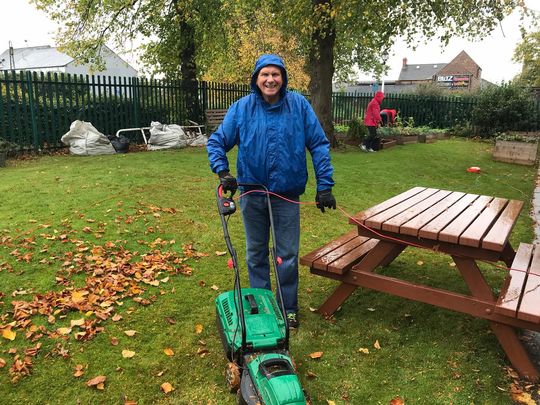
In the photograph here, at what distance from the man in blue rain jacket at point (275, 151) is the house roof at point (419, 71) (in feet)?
269

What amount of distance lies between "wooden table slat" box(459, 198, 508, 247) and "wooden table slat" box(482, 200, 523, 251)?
0.13ft

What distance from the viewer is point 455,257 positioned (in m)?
3.31

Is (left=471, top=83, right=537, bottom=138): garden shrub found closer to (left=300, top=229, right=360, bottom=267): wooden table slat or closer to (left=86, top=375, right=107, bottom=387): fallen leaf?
(left=300, top=229, right=360, bottom=267): wooden table slat

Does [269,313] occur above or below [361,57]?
below

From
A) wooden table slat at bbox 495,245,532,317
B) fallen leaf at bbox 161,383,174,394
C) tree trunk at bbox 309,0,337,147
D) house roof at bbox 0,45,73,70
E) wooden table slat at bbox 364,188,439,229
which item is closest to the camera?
wooden table slat at bbox 495,245,532,317

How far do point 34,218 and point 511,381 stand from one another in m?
5.79

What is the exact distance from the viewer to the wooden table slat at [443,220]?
3.22 metres

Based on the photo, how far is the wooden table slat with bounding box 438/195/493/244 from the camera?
3143 millimetres

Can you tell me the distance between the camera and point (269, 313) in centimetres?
287

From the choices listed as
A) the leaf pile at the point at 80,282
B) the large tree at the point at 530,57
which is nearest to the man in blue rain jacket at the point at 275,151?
the leaf pile at the point at 80,282

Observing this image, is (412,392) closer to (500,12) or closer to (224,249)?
(224,249)

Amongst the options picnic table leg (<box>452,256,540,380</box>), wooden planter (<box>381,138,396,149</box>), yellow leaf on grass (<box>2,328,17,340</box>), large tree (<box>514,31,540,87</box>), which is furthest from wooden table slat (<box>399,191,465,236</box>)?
large tree (<box>514,31,540,87</box>)

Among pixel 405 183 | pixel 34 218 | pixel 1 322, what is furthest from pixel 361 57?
pixel 1 322

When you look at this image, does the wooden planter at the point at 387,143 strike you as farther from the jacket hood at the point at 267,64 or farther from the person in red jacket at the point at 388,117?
the jacket hood at the point at 267,64
